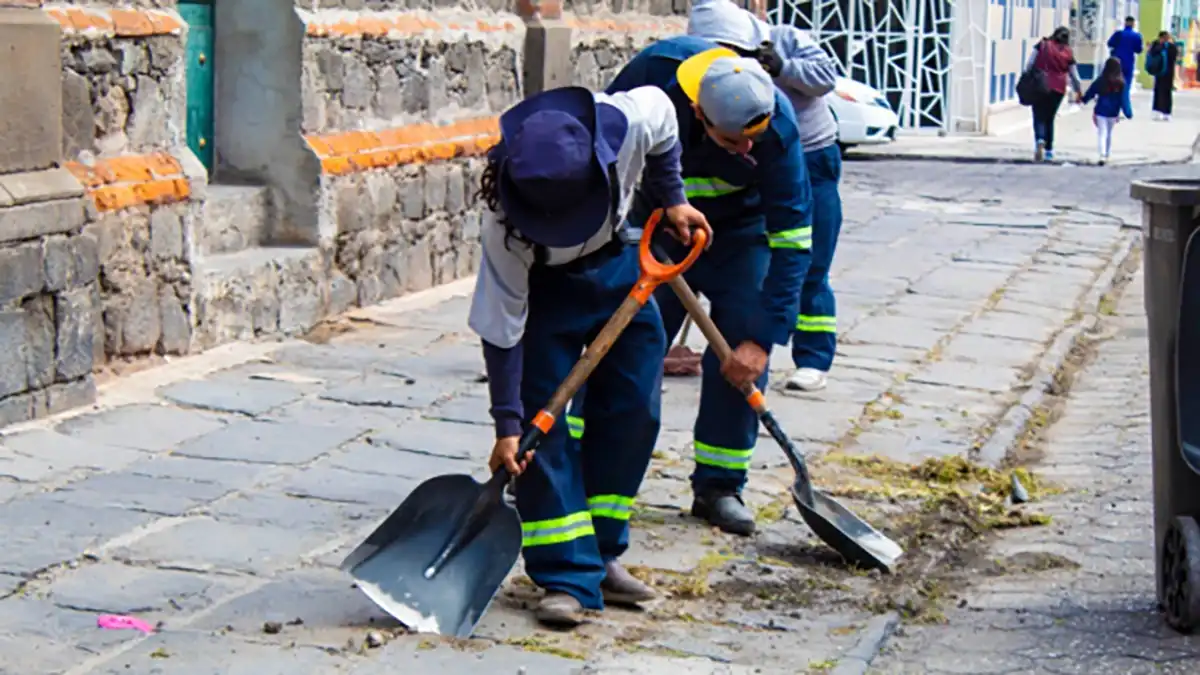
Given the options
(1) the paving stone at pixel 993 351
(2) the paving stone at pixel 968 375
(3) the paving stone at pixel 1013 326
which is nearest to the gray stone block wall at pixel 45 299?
(2) the paving stone at pixel 968 375

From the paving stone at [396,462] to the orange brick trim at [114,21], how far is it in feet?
6.37

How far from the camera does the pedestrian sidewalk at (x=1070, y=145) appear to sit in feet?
71.8

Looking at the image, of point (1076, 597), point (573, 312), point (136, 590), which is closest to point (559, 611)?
point (573, 312)

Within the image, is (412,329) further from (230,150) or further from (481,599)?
(481,599)

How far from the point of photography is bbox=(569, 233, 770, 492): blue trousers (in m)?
5.77

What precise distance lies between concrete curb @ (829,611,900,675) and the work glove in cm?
312

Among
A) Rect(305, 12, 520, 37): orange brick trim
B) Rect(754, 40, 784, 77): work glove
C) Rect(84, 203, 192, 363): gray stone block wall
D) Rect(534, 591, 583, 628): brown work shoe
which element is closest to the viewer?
Rect(534, 591, 583, 628): brown work shoe

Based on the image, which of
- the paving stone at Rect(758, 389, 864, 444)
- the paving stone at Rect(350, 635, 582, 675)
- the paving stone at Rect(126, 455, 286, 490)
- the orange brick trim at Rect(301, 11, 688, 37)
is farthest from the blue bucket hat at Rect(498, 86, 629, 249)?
the orange brick trim at Rect(301, 11, 688, 37)

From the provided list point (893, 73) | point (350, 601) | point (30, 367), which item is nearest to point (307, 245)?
point (30, 367)

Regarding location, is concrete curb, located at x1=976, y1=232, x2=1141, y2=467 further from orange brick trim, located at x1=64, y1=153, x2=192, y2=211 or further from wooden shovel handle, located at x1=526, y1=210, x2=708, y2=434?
orange brick trim, located at x1=64, y1=153, x2=192, y2=211

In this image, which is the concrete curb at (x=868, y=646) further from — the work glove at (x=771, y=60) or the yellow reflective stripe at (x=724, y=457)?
the work glove at (x=771, y=60)

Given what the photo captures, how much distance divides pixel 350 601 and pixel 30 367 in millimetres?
2309

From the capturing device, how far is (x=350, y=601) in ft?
15.7

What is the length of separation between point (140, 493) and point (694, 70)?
2103mm
